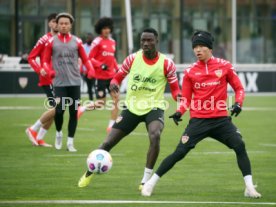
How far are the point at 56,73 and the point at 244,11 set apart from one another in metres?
36.9

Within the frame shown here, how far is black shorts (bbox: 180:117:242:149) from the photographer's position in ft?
37.7

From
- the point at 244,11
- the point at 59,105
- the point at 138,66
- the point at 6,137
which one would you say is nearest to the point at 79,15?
the point at 244,11

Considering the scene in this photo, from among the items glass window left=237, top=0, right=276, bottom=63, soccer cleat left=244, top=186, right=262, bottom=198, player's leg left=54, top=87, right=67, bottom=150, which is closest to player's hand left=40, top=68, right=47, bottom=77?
player's leg left=54, top=87, right=67, bottom=150

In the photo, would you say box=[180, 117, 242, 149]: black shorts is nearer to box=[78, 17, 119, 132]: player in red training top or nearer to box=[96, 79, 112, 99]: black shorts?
box=[78, 17, 119, 132]: player in red training top

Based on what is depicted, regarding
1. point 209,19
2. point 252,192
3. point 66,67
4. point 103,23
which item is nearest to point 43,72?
point 66,67

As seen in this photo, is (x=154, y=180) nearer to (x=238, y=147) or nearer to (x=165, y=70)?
(x=238, y=147)

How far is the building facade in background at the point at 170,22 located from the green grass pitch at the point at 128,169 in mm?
26417

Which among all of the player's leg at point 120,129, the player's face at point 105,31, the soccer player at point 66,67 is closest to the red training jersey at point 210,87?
the player's leg at point 120,129

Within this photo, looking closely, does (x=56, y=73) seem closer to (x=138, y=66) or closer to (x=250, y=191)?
(x=138, y=66)

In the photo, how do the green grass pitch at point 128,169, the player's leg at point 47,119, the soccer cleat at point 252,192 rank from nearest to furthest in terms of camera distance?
the soccer cleat at point 252,192 → the green grass pitch at point 128,169 → the player's leg at point 47,119

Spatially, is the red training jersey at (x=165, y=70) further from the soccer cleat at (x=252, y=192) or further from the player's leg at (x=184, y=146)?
the soccer cleat at (x=252, y=192)

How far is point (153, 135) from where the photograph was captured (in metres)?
12.1

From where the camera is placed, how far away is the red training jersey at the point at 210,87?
1155cm

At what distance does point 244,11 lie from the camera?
172ft
